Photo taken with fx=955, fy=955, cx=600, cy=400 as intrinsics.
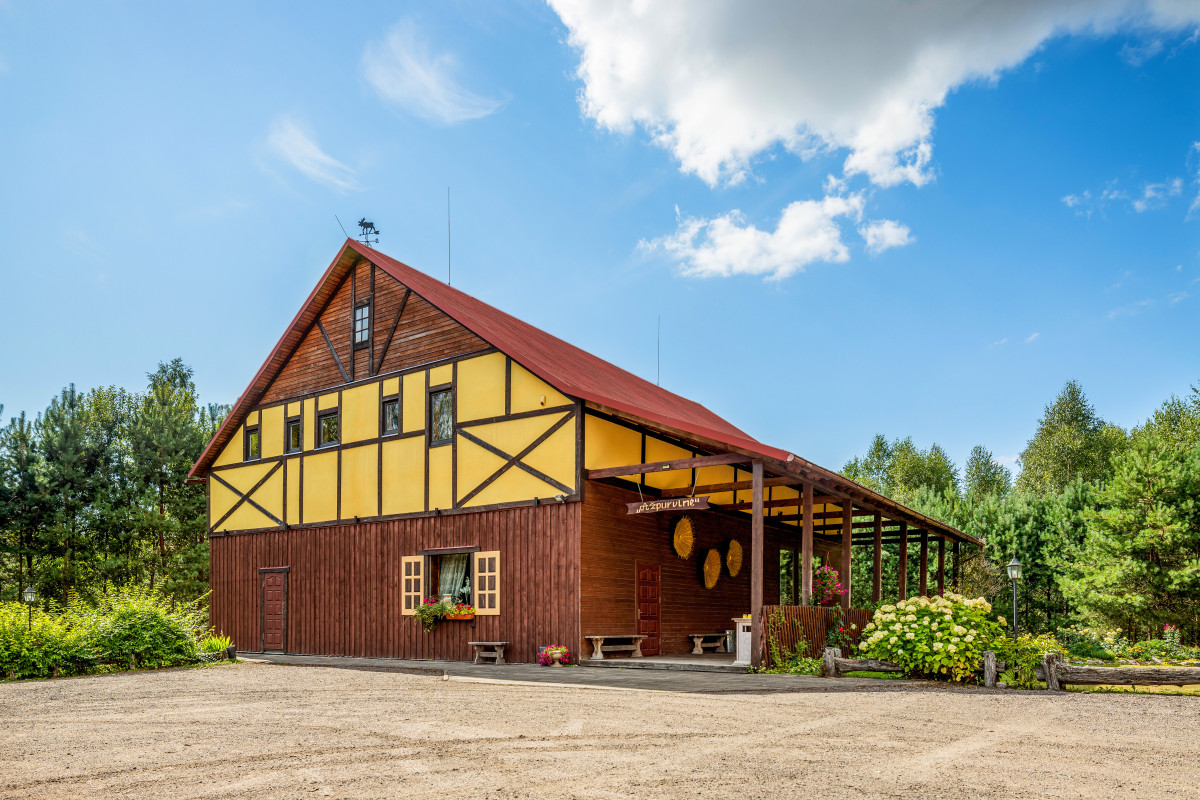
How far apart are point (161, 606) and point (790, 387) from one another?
208 feet

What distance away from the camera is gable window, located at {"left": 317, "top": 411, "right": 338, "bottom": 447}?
63.9ft

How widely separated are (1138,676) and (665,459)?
8482 millimetres

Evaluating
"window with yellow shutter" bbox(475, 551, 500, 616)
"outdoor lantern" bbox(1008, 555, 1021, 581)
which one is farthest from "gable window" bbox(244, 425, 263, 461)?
"outdoor lantern" bbox(1008, 555, 1021, 581)

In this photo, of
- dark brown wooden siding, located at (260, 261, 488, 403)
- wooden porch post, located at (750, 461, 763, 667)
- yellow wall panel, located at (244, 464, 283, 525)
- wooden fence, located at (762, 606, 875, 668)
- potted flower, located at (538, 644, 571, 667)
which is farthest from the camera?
yellow wall panel, located at (244, 464, 283, 525)

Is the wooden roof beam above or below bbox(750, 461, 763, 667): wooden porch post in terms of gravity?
above

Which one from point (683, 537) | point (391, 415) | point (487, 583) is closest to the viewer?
point (487, 583)

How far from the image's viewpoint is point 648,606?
17.0m

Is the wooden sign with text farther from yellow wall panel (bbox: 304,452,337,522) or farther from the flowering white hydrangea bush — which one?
yellow wall panel (bbox: 304,452,337,522)

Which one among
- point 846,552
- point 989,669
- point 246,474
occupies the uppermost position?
point 246,474

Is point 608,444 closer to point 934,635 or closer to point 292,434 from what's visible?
point 934,635

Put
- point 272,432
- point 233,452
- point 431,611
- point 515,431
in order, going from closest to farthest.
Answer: point 515,431
point 431,611
point 272,432
point 233,452

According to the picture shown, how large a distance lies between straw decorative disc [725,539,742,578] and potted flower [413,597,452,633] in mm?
6330

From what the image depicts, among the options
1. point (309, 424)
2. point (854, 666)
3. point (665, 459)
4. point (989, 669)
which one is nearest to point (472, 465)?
point (665, 459)

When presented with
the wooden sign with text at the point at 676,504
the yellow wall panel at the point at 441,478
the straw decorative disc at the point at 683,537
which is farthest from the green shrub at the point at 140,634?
the straw decorative disc at the point at 683,537
